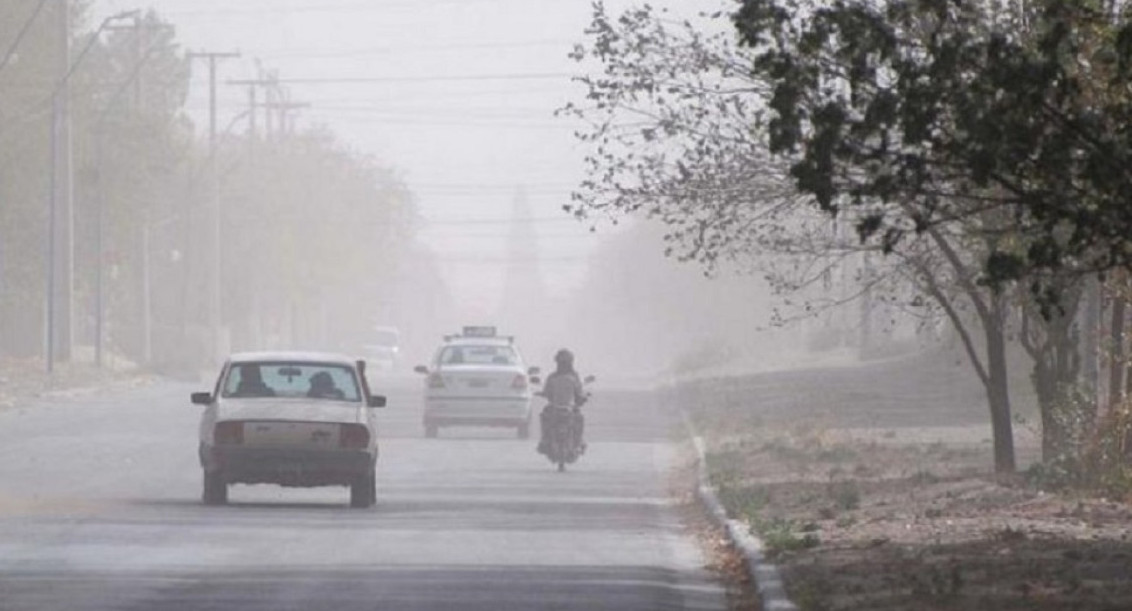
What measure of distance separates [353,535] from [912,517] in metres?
4.76

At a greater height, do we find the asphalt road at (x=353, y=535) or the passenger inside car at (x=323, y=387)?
the passenger inside car at (x=323, y=387)

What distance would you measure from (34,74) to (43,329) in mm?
12352

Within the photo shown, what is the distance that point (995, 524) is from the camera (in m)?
25.5

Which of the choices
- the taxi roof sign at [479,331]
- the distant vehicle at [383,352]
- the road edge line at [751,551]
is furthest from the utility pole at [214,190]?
the road edge line at [751,551]

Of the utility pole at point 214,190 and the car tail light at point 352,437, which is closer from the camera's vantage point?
the car tail light at point 352,437

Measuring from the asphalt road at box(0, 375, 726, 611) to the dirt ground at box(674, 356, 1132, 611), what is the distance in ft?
3.05

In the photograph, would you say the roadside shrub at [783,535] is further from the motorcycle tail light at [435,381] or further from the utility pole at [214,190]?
the utility pole at [214,190]

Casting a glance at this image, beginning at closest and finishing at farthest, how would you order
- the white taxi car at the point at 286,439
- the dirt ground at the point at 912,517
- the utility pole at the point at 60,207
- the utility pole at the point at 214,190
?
the dirt ground at the point at 912,517 → the white taxi car at the point at 286,439 → the utility pole at the point at 60,207 → the utility pole at the point at 214,190

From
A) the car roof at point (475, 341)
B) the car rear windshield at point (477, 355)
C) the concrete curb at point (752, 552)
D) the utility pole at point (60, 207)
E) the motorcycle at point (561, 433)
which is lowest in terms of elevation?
the concrete curb at point (752, 552)

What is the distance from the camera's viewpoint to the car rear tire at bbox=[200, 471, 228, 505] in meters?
30.6

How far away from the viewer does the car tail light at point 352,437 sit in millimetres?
30500

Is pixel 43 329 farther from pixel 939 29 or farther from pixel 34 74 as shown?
pixel 939 29

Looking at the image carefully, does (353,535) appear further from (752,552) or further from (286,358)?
(286,358)

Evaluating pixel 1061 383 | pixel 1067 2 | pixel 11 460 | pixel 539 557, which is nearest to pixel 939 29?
pixel 1067 2
